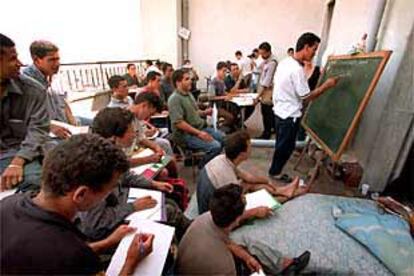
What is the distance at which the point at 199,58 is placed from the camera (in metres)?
8.76

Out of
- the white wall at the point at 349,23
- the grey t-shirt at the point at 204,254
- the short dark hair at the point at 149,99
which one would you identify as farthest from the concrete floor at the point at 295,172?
the grey t-shirt at the point at 204,254

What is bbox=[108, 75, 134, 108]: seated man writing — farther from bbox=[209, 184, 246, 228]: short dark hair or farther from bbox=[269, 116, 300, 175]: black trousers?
bbox=[209, 184, 246, 228]: short dark hair

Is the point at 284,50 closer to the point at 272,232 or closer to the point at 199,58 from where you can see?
the point at 199,58

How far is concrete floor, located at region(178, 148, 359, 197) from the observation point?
2992mm

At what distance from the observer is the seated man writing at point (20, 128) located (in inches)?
59.1

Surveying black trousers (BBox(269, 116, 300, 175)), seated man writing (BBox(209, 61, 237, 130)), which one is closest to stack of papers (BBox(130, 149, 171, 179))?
black trousers (BBox(269, 116, 300, 175))

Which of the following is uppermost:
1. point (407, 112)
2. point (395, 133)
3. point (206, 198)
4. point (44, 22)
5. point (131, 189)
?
point (44, 22)

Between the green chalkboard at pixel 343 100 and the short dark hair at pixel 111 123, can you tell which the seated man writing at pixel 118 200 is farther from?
the green chalkboard at pixel 343 100

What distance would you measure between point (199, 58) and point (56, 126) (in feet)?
23.3

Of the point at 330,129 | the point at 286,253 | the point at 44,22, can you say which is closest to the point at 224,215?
the point at 286,253

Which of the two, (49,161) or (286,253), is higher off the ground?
(49,161)

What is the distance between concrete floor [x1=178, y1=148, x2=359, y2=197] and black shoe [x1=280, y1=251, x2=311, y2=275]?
134cm

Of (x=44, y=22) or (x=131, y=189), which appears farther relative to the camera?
(x=44, y=22)

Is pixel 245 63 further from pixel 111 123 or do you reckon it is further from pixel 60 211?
pixel 60 211
